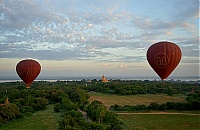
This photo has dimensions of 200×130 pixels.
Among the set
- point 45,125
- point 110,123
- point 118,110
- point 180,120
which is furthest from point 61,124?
point 118,110

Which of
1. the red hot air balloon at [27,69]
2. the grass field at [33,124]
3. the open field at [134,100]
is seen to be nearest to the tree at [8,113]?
the grass field at [33,124]

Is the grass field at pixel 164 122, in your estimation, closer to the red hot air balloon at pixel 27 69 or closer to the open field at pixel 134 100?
the open field at pixel 134 100

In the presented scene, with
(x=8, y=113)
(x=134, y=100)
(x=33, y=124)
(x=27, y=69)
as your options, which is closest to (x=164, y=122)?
(x=33, y=124)

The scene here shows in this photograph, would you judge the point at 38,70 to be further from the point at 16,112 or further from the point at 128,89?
the point at 128,89

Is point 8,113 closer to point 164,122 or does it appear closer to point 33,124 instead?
point 33,124

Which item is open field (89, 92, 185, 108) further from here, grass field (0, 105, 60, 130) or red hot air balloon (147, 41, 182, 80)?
red hot air balloon (147, 41, 182, 80)
